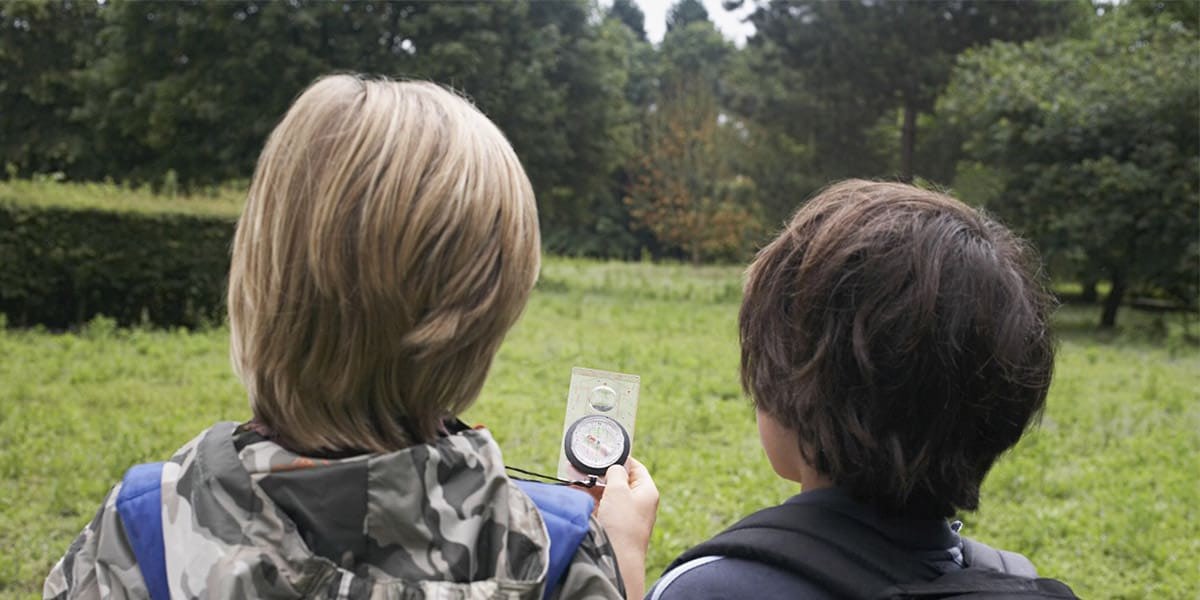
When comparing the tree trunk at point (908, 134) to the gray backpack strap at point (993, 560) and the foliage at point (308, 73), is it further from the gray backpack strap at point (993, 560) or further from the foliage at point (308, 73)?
the gray backpack strap at point (993, 560)

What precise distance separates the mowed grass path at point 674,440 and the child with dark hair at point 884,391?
3.04 metres

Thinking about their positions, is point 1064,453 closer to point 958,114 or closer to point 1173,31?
point 958,114

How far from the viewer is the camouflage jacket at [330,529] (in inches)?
35.9

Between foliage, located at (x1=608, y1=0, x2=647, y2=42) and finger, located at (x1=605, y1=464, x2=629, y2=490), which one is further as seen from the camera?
foliage, located at (x1=608, y1=0, x2=647, y2=42)

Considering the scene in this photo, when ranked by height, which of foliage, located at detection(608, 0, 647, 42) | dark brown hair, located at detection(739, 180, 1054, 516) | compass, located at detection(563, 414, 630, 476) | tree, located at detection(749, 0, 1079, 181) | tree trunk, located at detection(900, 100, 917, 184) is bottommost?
compass, located at detection(563, 414, 630, 476)

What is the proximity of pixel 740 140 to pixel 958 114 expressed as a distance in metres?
10.6

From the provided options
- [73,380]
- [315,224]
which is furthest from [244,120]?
[315,224]

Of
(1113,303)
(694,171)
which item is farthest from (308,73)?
(694,171)

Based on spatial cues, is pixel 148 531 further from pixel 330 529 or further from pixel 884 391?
pixel 884 391

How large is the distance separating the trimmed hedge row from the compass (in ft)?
29.8

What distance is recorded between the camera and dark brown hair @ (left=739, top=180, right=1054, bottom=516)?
1.12 m

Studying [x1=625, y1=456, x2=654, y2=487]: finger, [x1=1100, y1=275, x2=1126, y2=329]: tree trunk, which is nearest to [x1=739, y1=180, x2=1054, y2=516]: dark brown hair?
[x1=625, y1=456, x2=654, y2=487]: finger

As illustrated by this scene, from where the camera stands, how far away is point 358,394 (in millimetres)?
995

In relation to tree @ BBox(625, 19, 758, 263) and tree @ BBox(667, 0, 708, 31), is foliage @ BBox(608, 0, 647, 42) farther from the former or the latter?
tree @ BBox(625, 19, 758, 263)
